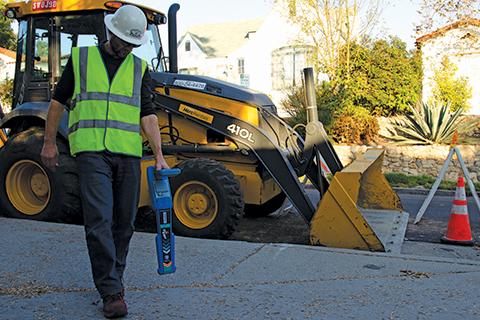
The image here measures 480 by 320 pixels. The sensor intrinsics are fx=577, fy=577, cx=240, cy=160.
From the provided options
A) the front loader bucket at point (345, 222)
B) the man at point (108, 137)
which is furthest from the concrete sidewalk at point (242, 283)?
the man at point (108, 137)

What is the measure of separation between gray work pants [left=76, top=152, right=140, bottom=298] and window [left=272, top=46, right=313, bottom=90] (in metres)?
22.3

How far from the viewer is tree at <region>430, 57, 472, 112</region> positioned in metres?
19.0

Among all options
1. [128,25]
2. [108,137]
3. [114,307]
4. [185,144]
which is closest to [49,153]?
[108,137]

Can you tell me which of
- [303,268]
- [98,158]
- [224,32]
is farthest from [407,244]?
[224,32]

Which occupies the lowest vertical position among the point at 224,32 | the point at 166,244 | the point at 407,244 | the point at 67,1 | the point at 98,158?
the point at 407,244

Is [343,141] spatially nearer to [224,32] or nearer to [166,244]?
[166,244]

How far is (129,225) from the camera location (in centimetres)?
363

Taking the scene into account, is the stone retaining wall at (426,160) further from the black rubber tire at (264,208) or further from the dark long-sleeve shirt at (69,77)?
the dark long-sleeve shirt at (69,77)

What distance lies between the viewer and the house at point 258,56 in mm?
26328

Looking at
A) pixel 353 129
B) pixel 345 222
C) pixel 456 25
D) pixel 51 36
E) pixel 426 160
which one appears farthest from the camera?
pixel 353 129

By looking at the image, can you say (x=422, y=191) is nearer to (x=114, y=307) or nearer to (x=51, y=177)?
(x=51, y=177)

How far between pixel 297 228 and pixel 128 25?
4.06 metres

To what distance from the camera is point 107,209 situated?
3438mm

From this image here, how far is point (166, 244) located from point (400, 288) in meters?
1.70
